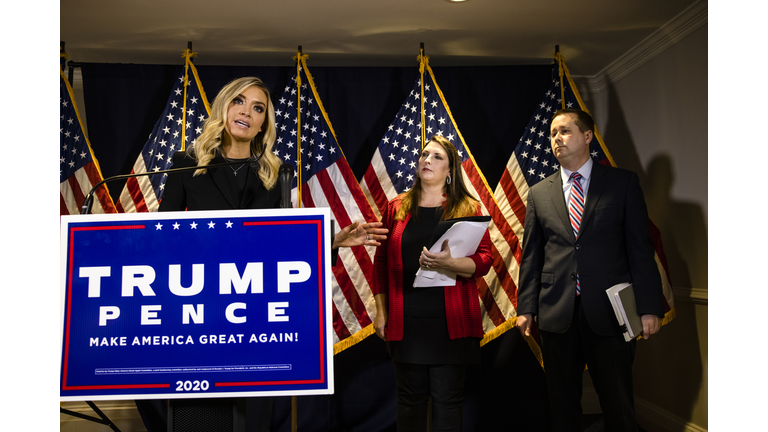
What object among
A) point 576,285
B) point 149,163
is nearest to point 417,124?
point 576,285

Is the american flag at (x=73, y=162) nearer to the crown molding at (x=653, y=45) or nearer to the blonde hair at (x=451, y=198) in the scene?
the blonde hair at (x=451, y=198)

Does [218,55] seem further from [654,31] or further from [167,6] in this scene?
[654,31]

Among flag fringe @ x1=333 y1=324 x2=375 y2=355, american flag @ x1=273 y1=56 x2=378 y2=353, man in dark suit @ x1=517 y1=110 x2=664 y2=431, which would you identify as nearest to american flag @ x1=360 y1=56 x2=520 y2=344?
american flag @ x1=273 y1=56 x2=378 y2=353

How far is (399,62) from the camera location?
11.9 ft

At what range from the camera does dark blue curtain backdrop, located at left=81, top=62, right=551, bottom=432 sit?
3.21m

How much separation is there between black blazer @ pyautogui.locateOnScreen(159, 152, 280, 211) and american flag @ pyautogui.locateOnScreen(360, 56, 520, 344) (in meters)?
1.56

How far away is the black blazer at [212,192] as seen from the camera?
157 centimetres

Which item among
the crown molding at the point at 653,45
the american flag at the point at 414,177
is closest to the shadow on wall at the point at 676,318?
the crown molding at the point at 653,45

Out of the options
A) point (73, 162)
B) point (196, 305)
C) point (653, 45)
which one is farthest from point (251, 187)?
point (653, 45)

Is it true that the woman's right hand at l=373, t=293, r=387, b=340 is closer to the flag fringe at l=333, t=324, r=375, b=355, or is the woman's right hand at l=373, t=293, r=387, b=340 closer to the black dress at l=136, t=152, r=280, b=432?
the flag fringe at l=333, t=324, r=375, b=355

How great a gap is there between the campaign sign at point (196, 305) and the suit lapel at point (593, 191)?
154 cm

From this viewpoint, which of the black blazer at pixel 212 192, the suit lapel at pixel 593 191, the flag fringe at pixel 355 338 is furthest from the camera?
the flag fringe at pixel 355 338

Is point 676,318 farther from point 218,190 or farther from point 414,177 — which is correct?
point 218,190

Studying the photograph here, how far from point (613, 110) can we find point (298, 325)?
3401mm
